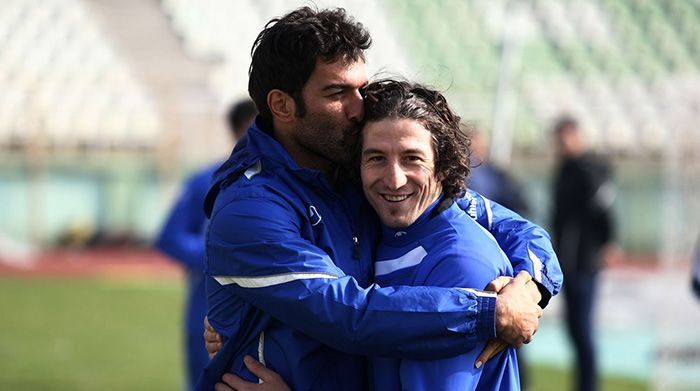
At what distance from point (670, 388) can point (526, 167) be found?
33.6 ft

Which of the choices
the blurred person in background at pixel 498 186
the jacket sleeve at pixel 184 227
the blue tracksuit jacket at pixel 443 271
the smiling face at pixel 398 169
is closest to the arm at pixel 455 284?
the blue tracksuit jacket at pixel 443 271

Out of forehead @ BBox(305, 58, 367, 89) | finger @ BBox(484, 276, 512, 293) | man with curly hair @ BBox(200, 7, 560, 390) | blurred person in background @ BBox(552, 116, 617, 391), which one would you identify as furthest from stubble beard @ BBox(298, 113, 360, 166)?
blurred person in background @ BBox(552, 116, 617, 391)

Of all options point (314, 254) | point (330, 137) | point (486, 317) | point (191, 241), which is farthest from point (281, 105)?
point (191, 241)

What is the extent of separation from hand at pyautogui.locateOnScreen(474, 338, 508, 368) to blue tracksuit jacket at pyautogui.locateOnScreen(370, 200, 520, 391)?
0.01 m

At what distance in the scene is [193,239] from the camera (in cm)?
629

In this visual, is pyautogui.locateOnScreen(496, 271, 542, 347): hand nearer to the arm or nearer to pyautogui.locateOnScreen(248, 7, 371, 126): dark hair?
the arm

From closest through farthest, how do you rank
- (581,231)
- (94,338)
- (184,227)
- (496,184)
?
(184,227)
(496,184)
(581,231)
(94,338)

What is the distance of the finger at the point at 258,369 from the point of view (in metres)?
2.92

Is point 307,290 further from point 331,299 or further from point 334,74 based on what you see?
point 334,74

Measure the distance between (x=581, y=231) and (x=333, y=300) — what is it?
246 inches

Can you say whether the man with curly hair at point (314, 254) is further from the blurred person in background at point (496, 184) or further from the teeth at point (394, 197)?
the blurred person in background at point (496, 184)

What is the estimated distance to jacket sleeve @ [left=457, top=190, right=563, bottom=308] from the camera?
122 inches

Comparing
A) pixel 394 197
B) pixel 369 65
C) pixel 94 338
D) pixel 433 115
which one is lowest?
pixel 94 338

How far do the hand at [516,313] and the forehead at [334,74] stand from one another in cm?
72
